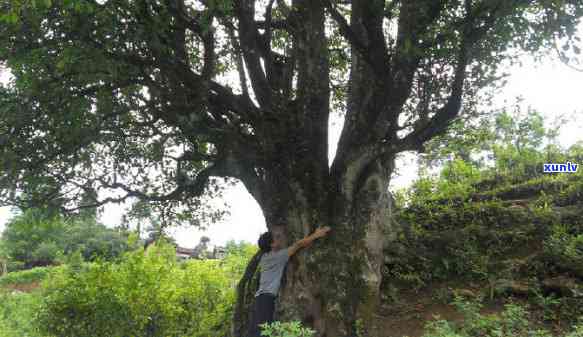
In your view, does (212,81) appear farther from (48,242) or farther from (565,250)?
(48,242)

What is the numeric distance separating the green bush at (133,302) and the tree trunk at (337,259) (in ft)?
4.92

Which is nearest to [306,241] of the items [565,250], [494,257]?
[494,257]

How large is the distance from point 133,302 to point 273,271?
287cm

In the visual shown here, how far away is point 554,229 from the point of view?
7.66m

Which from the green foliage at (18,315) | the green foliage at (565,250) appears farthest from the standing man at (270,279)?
the green foliage at (18,315)

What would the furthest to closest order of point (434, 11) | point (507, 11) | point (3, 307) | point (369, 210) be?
point (3, 307)
point (369, 210)
point (434, 11)
point (507, 11)

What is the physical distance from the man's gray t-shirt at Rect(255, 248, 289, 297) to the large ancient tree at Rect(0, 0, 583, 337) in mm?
376

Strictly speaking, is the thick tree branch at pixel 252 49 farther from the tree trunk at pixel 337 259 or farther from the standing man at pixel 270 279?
the standing man at pixel 270 279

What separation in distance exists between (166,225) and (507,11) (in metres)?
6.99

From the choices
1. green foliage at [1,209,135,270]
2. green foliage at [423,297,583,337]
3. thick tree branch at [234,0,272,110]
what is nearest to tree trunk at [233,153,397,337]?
green foliage at [423,297,583,337]

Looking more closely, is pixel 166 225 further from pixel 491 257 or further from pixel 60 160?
pixel 491 257

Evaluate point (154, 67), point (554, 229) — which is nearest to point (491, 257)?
point (554, 229)

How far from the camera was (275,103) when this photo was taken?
7.12m

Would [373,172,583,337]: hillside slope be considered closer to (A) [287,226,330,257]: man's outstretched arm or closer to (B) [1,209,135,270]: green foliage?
(A) [287,226,330,257]: man's outstretched arm
